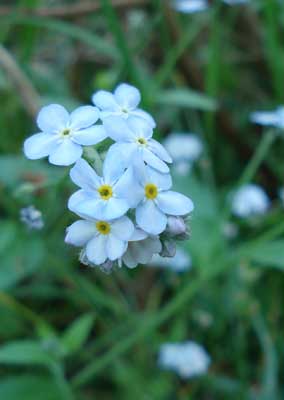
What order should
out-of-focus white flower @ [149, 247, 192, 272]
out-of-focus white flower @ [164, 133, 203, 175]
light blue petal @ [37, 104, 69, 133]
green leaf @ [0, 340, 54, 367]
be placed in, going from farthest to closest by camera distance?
1. out-of-focus white flower @ [164, 133, 203, 175]
2. out-of-focus white flower @ [149, 247, 192, 272]
3. green leaf @ [0, 340, 54, 367]
4. light blue petal @ [37, 104, 69, 133]

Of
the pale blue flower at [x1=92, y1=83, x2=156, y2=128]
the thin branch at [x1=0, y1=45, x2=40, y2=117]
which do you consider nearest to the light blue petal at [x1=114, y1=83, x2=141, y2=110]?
the pale blue flower at [x1=92, y1=83, x2=156, y2=128]

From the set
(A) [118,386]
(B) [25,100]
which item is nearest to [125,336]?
(A) [118,386]

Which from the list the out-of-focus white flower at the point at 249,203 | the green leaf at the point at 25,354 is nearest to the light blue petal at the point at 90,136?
the green leaf at the point at 25,354

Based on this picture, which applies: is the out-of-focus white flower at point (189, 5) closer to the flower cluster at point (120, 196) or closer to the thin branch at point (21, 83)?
the thin branch at point (21, 83)

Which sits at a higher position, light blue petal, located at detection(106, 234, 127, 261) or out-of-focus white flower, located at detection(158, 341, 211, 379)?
out-of-focus white flower, located at detection(158, 341, 211, 379)

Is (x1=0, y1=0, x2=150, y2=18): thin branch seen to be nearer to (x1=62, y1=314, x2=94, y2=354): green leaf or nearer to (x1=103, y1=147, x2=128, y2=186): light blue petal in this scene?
(x1=62, y1=314, x2=94, y2=354): green leaf

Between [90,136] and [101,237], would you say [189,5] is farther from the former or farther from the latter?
[101,237]

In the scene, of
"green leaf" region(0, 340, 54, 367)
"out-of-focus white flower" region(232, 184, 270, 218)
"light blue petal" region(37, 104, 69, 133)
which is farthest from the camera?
"out-of-focus white flower" region(232, 184, 270, 218)
